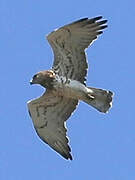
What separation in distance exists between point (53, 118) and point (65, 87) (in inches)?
51.2

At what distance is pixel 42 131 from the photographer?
19.6 metres

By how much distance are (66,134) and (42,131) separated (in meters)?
0.56

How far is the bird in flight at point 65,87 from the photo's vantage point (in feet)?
61.2

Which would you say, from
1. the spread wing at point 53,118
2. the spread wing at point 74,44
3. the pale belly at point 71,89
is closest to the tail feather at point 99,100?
the pale belly at point 71,89

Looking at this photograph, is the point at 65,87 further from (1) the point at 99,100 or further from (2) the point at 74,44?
(2) the point at 74,44

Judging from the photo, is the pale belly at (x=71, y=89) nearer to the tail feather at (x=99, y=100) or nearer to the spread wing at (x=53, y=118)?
the tail feather at (x=99, y=100)

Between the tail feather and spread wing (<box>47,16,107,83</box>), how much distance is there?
0.35m

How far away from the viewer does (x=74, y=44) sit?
748 inches

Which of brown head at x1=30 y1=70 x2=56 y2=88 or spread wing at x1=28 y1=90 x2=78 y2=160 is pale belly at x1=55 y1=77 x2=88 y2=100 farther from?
spread wing at x1=28 y1=90 x2=78 y2=160

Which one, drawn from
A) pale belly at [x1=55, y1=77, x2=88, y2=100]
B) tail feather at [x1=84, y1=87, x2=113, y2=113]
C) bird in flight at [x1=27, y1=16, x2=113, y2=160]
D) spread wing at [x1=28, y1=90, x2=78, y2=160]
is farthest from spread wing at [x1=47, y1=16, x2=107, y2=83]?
spread wing at [x1=28, y1=90, x2=78, y2=160]

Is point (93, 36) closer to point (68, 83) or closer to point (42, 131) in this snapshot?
point (68, 83)

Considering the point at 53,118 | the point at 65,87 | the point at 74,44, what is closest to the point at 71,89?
the point at 65,87

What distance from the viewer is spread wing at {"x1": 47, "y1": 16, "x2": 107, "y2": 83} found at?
61.4ft

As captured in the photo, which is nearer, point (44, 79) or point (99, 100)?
point (44, 79)
